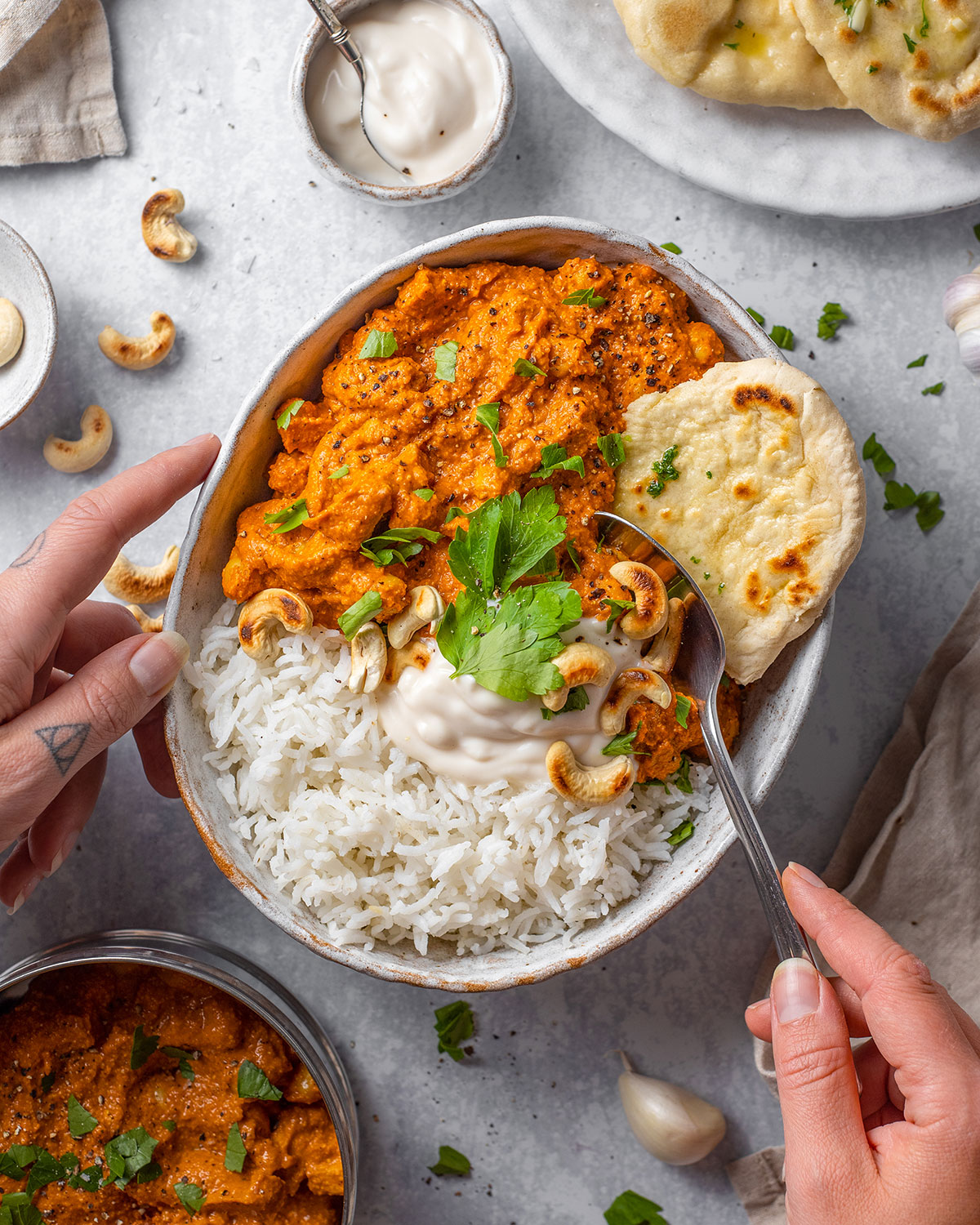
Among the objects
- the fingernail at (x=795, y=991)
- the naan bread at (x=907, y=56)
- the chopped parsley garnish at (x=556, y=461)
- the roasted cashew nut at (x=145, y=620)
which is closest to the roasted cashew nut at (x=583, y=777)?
the fingernail at (x=795, y=991)

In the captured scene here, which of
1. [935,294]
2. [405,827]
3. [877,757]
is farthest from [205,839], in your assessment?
[935,294]

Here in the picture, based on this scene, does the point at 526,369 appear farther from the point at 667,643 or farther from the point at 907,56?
the point at 907,56

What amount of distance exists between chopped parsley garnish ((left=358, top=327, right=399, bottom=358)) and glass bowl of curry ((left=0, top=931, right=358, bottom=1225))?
1.77 m

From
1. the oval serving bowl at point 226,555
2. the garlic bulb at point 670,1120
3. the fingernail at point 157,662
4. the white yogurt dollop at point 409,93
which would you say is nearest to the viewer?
the fingernail at point 157,662

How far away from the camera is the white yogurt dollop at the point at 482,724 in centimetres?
256

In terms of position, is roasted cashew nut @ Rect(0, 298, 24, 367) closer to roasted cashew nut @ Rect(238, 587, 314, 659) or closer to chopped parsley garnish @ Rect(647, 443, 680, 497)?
roasted cashew nut @ Rect(238, 587, 314, 659)

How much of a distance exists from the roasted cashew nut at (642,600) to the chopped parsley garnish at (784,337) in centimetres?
107

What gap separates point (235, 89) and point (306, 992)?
9.63 feet

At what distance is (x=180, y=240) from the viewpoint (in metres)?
3.17

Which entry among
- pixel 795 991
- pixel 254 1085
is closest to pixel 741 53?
pixel 795 991

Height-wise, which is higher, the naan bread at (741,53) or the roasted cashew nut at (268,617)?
the naan bread at (741,53)

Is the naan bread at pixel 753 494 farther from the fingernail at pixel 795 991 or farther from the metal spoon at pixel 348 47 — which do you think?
the metal spoon at pixel 348 47

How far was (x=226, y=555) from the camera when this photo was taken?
2.79 m

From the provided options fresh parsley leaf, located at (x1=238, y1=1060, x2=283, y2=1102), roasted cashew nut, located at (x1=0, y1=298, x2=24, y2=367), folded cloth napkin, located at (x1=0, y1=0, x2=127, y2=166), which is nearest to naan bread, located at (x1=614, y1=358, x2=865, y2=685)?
fresh parsley leaf, located at (x1=238, y1=1060, x2=283, y2=1102)
